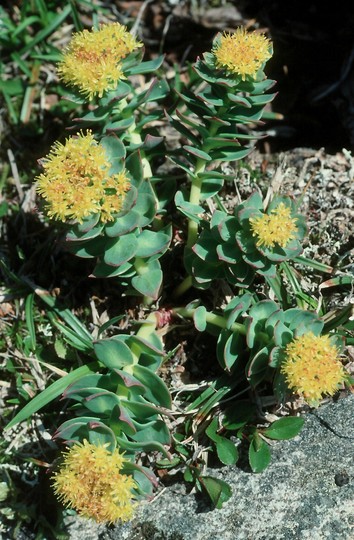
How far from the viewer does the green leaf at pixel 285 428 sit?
301 cm

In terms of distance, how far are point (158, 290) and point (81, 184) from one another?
690 millimetres

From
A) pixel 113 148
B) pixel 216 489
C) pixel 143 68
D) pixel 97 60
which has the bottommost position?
pixel 216 489

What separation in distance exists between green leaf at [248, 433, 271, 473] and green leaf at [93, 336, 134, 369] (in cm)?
71

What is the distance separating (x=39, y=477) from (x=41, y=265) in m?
1.24

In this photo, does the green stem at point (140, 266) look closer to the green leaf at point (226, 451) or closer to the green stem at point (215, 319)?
the green stem at point (215, 319)

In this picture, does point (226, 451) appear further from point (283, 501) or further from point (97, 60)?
point (97, 60)

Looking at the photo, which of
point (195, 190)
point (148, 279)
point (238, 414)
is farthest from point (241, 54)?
point (238, 414)

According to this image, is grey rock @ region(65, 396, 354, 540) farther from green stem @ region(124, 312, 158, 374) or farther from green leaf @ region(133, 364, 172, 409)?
green stem @ region(124, 312, 158, 374)

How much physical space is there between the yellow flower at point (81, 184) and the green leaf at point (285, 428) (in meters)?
1.27

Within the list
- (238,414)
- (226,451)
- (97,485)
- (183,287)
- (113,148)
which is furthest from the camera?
(183,287)

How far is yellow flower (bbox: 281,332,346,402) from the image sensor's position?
2.56m

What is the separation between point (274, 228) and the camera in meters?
2.76

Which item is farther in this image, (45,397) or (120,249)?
(45,397)

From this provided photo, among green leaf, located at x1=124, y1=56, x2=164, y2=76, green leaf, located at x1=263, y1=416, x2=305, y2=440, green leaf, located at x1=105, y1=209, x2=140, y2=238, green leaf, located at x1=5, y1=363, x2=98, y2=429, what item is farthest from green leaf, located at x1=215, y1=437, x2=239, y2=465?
green leaf, located at x1=124, y1=56, x2=164, y2=76
